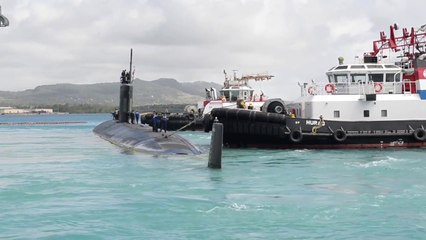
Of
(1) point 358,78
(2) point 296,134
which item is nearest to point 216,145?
(2) point 296,134

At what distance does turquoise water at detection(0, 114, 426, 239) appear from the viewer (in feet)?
45.1

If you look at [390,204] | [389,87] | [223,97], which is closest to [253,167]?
[390,204]

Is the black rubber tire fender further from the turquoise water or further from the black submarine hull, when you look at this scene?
the turquoise water

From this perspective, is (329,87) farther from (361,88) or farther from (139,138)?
(139,138)

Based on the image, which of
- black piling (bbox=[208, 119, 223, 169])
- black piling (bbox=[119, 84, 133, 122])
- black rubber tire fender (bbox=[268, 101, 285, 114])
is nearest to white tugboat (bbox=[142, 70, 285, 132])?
black piling (bbox=[119, 84, 133, 122])

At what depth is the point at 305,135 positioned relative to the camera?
3142cm

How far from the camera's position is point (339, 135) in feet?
103

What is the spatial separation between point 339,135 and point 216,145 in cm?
1101

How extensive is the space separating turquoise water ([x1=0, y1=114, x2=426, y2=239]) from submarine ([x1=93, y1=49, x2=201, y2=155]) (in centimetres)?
121

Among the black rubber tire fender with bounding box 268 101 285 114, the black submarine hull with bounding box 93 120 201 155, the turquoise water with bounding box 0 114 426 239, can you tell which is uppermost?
the black rubber tire fender with bounding box 268 101 285 114

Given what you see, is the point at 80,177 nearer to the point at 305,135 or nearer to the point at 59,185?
the point at 59,185

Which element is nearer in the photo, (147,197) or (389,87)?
(147,197)

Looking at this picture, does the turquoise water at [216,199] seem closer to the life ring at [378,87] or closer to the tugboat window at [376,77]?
the life ring at [378,87]

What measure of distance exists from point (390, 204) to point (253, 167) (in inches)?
371
